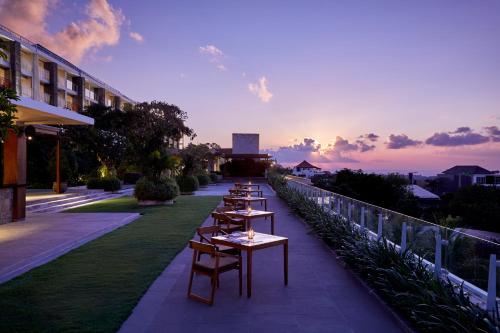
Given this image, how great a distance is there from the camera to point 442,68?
60.0 feet

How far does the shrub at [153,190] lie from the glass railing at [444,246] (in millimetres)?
11299

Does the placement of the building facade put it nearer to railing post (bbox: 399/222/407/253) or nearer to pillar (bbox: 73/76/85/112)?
pillar (bbox: 73/76/85/112)

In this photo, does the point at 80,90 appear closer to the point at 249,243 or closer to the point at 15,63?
the point at 15,63

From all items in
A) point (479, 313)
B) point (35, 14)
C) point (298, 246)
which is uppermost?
point (35, 14)

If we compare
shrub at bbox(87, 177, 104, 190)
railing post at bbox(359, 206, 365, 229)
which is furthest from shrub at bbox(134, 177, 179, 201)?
railing post at bbox(359, 206, 365, 229)

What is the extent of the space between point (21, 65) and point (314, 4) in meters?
29.4

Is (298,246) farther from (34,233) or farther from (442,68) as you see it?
(442,68)

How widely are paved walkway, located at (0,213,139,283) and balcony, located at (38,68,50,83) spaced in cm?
2817

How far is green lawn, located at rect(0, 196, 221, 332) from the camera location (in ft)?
13.2

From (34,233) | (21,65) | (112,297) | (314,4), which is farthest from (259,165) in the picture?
(112,297)

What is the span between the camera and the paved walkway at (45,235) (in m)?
6.52

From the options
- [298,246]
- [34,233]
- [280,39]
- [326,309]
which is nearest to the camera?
[326,309]

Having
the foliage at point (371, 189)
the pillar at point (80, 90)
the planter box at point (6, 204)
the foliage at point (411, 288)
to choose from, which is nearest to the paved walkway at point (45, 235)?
the planter box at point (6, 204)

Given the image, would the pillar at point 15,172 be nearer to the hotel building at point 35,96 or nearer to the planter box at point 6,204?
the hotel building at point 35,96
